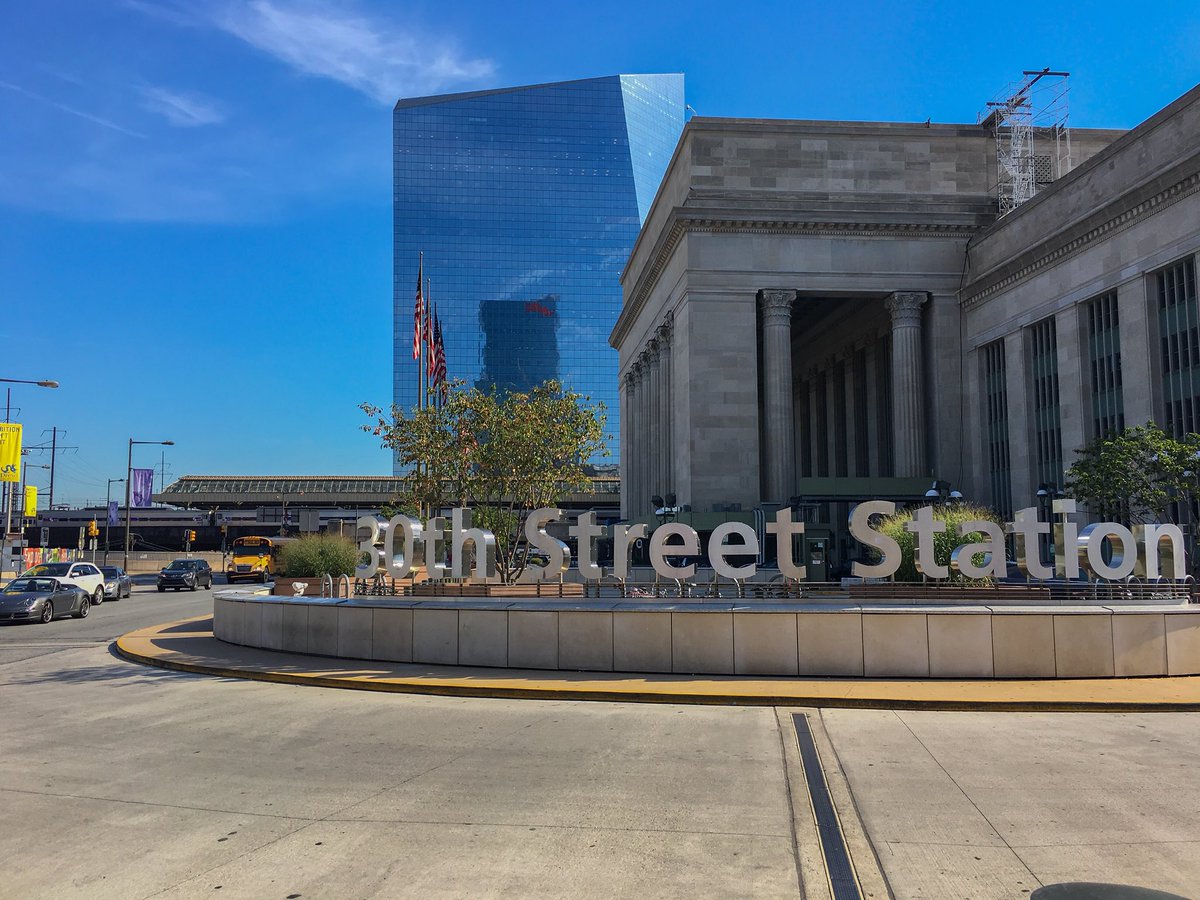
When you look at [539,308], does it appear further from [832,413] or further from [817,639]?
[817,639]

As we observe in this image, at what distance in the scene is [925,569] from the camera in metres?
19.1

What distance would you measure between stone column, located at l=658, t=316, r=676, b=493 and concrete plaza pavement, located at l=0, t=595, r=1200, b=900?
42.1 m

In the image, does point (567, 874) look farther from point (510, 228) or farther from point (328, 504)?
point (510, 228)

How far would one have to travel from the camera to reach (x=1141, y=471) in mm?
29531

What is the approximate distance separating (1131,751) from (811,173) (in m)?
43.9

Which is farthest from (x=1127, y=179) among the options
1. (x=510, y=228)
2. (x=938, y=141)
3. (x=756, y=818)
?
(x=510, y=228)

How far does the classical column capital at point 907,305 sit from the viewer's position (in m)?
49.5

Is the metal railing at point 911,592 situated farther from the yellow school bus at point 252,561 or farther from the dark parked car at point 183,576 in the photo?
the yellow school bus at point 252,561

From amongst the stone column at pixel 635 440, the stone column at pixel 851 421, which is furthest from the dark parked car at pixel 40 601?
the stone column at pixel 851 421

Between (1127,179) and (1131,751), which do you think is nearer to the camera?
(1131,751)

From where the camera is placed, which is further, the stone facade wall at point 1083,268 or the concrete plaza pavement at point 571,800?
the stone facade wall at point 1083,268

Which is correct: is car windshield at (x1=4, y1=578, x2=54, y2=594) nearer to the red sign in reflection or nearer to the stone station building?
the stone station building

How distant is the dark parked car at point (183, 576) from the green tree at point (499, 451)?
86.6 feet

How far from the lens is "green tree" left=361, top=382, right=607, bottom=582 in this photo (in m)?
29.1
